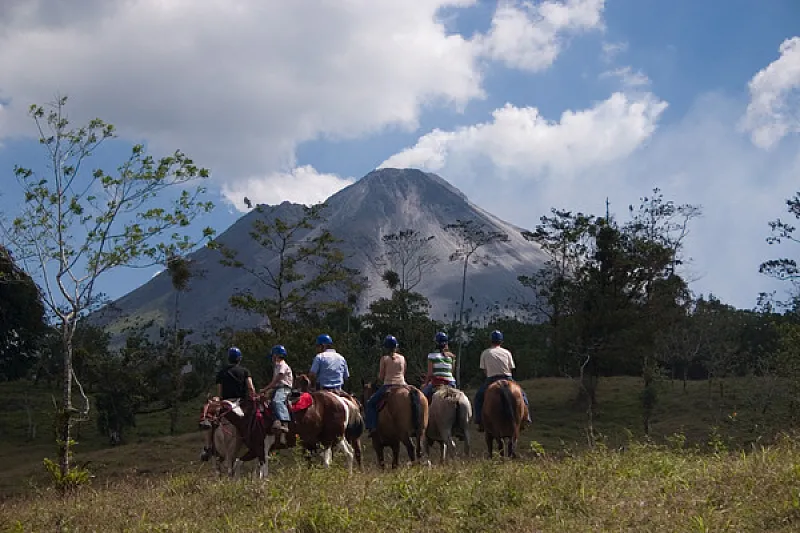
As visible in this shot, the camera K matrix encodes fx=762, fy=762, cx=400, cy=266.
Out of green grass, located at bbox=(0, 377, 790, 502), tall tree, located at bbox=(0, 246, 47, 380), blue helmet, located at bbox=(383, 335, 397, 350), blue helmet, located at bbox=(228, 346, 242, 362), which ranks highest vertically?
tall tree, located at bbox=(0, 246, 47, 380)

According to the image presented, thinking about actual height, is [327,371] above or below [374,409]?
above

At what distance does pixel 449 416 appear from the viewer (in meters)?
13.7

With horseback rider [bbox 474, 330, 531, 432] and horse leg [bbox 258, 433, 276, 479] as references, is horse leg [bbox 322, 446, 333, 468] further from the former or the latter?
horseback rider [bbox 474, 330, 531, 432]

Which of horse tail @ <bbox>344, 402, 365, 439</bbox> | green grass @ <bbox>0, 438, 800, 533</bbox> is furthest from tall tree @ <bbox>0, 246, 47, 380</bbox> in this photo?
green grass @ <bbox>0, 438, 800, 533</bbox>

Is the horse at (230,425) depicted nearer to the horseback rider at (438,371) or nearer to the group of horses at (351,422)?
the group of horses at (351,422)

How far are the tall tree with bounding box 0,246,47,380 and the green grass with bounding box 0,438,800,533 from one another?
38.1 m

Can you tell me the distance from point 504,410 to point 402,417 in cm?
173

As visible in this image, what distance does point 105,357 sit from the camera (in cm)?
4116

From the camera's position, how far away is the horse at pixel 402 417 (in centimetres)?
1268

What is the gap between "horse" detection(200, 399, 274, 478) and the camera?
11633mm

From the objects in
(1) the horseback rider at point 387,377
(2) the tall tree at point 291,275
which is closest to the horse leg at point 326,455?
(1) the horseback rider at point 387,377

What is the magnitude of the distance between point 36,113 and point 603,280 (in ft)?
90.9

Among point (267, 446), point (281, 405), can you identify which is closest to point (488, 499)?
point (281, 405)

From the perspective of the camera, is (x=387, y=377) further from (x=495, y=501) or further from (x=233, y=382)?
(x=495, y=501)
